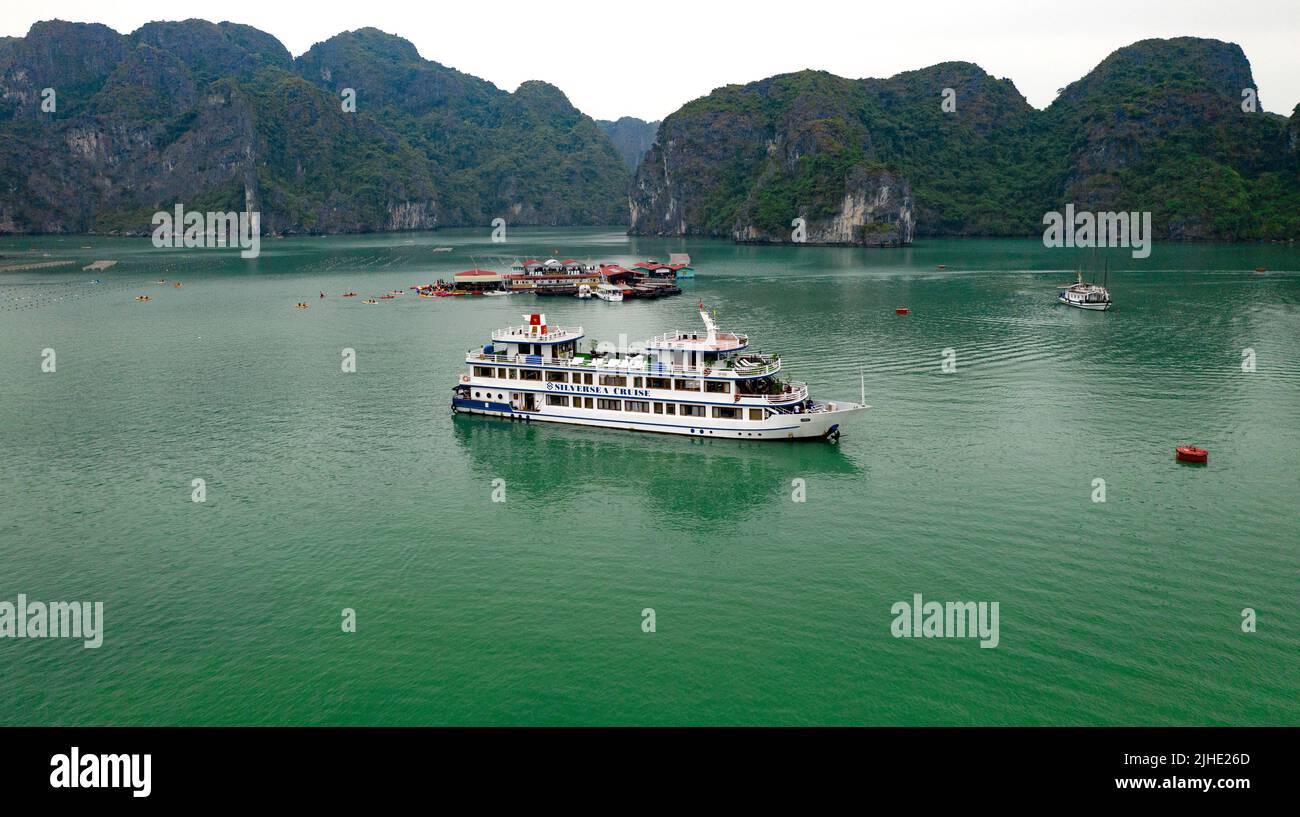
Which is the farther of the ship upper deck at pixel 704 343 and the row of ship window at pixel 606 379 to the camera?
the row of ship window at pixel 606 379

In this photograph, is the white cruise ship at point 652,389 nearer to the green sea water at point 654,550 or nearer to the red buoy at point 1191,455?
the green sea water at point 654,550

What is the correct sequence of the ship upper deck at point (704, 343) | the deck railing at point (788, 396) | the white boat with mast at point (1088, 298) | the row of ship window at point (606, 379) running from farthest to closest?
the white boat with mast at point (1088, 298) → the row of ship window at point (606, 379) → the ship upper deck at point (704, 343) → the deck railing at point (788, 396)

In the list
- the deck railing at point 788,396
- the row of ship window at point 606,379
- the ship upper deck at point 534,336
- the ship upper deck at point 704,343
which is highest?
the ship upper deck at point 534,336

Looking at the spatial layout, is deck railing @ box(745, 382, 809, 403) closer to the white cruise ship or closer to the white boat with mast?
the white cruise ship

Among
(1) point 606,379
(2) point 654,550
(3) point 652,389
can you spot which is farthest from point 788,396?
(2) point 654,550

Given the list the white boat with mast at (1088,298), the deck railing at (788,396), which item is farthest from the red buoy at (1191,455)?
the white boat with mast at (1088,298)

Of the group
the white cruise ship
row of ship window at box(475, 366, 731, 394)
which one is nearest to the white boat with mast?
the white cruise ship
